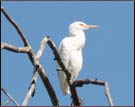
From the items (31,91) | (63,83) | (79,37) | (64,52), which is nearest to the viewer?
(31,91)

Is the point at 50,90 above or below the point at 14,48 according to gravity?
below

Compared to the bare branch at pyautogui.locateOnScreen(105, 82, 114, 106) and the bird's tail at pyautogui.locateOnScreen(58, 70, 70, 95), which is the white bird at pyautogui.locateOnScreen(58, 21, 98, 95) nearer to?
the bird's tail at pyautogui.locateOnScreen(58, 70, 70, 95)

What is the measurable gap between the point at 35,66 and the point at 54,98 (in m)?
0.68

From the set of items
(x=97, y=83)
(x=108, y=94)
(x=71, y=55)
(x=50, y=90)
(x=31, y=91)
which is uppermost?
(x=31, y=91)

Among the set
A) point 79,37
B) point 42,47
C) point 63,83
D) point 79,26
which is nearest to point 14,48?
point 42,47

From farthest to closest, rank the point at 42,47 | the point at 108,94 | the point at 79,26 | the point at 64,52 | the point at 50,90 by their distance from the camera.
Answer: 1. the point at 79,26
2. the point at 64,52
3. the point at 50,90
4. the point at 42,47
5. the point at 108,94

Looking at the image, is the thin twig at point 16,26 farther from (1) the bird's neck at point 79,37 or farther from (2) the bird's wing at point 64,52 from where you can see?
(1) the bird's neck at point 79,37

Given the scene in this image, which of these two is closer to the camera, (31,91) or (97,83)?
(31,91)

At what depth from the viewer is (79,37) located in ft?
24.6

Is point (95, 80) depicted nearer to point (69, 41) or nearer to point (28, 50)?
point (28, 50)

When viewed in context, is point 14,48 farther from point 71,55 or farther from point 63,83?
point 71,55

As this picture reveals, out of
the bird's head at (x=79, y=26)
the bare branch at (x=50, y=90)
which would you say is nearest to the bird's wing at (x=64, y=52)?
the bird's head at (x=79, y=26)

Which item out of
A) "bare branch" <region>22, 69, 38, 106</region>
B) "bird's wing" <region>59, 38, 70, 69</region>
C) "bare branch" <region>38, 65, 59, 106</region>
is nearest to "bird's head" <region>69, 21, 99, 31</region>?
"bird's wing" <region>59, 38, 70, 69</region>

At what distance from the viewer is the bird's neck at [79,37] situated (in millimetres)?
7237
